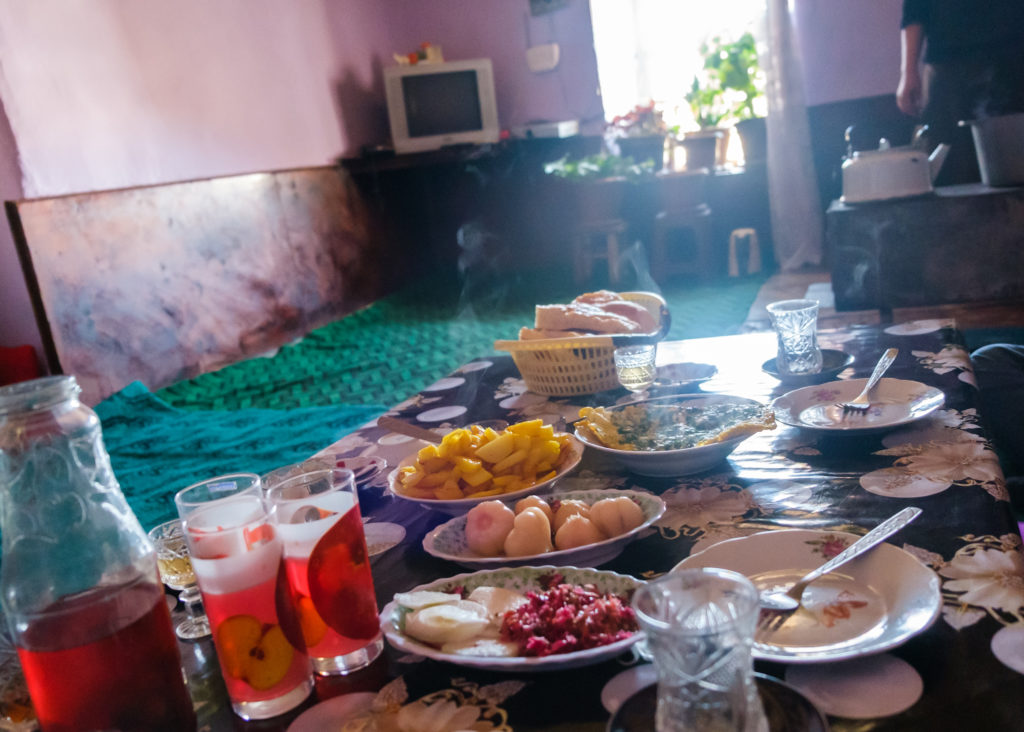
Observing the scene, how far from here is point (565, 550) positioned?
0.74m

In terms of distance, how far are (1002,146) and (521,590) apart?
2.70 m

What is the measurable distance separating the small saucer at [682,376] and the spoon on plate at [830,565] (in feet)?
2.24

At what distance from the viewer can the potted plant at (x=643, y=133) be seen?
5.12 m

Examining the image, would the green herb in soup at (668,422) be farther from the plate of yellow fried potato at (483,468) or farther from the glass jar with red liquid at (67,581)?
the glass jar with red liquid at (67,581)

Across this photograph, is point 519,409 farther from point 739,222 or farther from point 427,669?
point 739,222

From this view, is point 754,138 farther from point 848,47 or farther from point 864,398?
point 864,398

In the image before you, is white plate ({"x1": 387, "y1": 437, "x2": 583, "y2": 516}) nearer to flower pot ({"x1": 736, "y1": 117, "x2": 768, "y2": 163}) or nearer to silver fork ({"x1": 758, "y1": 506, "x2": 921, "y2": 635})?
silver fork ({"x1": 758, "y1": 506, "x2": 921, "y2": 635})

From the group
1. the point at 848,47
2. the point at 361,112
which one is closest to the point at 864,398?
the point at 848,47

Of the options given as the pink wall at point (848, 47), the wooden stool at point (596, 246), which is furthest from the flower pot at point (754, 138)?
the wooden stool at point (596, 246)

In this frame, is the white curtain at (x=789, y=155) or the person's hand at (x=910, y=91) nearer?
the person's hand at (x=910, y=91)

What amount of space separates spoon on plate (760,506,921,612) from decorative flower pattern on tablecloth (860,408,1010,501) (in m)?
0.18

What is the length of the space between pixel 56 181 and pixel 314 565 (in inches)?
116

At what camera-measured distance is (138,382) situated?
321cm

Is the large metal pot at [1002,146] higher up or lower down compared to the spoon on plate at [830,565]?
higher up
